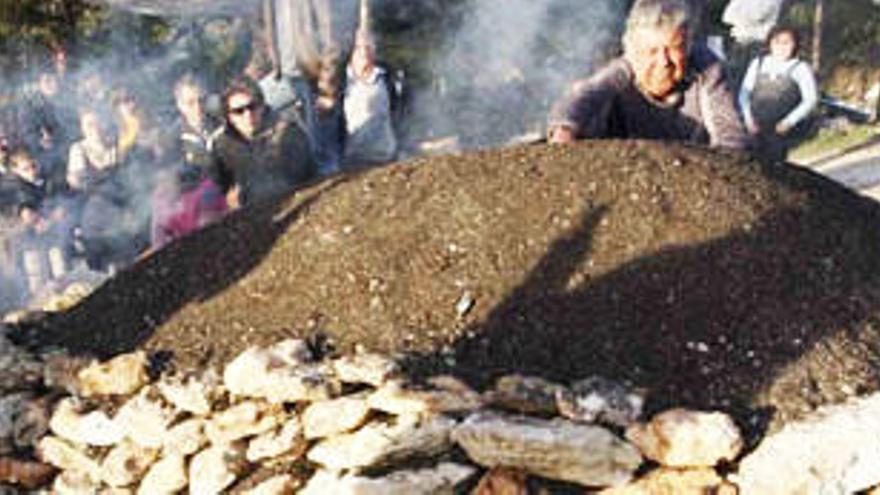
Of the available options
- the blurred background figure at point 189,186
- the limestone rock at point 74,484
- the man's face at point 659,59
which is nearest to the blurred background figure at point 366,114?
the blurred background figure at point 189,186

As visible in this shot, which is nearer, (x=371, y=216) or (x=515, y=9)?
(x=371, y=216)

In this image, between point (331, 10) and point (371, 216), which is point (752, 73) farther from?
point (371, 216)

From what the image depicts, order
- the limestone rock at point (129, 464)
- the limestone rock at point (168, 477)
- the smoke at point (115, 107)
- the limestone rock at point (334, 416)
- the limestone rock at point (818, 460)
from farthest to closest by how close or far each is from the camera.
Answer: the smoke at point (115, 107) → the limestone rock at point (129, 464) → the limestone rock at point (168, 477) → the limestone rock at point (334, 416) → the limestone rock at point (818, 460)

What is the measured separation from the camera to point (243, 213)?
16.0ft

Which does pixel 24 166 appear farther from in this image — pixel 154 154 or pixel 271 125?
pixel 271 125

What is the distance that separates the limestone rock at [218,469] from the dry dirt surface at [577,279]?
1.41ft

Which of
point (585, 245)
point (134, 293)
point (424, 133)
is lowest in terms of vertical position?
point (424, 133)

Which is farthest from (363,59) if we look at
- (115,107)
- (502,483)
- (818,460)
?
(818,460)

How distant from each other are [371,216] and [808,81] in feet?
14.2

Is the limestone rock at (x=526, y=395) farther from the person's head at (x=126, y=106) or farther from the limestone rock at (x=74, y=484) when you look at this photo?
the person's head at (x=126, y=106)

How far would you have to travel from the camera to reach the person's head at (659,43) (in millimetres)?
4238

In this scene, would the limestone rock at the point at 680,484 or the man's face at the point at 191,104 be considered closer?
the limestone rock at the point at 680,484

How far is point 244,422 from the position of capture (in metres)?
3.77

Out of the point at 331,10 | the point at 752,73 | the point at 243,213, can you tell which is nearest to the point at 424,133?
the point at 331,10
